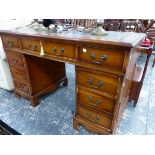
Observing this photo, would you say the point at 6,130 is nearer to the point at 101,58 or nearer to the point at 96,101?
the point at 96,101

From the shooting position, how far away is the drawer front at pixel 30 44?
1.35m

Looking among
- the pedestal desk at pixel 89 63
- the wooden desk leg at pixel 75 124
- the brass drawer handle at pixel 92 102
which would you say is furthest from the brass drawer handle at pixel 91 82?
the wooden desk leg at pixel 75 124

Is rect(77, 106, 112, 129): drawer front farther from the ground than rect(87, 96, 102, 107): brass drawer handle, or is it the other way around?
rect(87, 96, 102, 107): brass drawer handle

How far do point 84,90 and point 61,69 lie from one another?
3.10 ft

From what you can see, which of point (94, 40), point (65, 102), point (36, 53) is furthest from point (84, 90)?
point (65, 102)

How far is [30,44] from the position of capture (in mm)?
1409

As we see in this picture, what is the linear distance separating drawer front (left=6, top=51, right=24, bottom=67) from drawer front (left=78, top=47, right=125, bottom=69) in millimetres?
806

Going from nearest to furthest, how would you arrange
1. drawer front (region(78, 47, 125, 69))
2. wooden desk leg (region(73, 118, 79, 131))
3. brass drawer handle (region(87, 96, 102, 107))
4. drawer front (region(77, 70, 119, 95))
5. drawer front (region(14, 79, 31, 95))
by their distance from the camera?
drawer front (region(78, 47, 125, 69)) → drawer front (region(77, 70, 119, 95)) → brass drawer handle (region(87, 96, 102, 107)) → wooden desk leg (region(73, 118, 79, 131)) → drawer front (region(14, 79, 31, 95))

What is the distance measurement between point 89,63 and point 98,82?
0.16 meters

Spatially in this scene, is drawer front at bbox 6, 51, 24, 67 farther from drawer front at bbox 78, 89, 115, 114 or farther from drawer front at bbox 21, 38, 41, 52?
drawer front at bbox 78, 89, 115, 114

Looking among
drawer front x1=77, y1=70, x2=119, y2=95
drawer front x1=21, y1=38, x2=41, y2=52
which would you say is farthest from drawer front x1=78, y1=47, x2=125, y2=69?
drawer front x1=21, y1=38, x2=41, y2=52

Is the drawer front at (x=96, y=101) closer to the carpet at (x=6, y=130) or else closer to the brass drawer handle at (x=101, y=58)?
the brass drawer handle at (x=101, y=58)

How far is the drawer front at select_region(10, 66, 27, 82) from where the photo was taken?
172 centimetres

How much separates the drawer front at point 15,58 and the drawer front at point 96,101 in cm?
77
